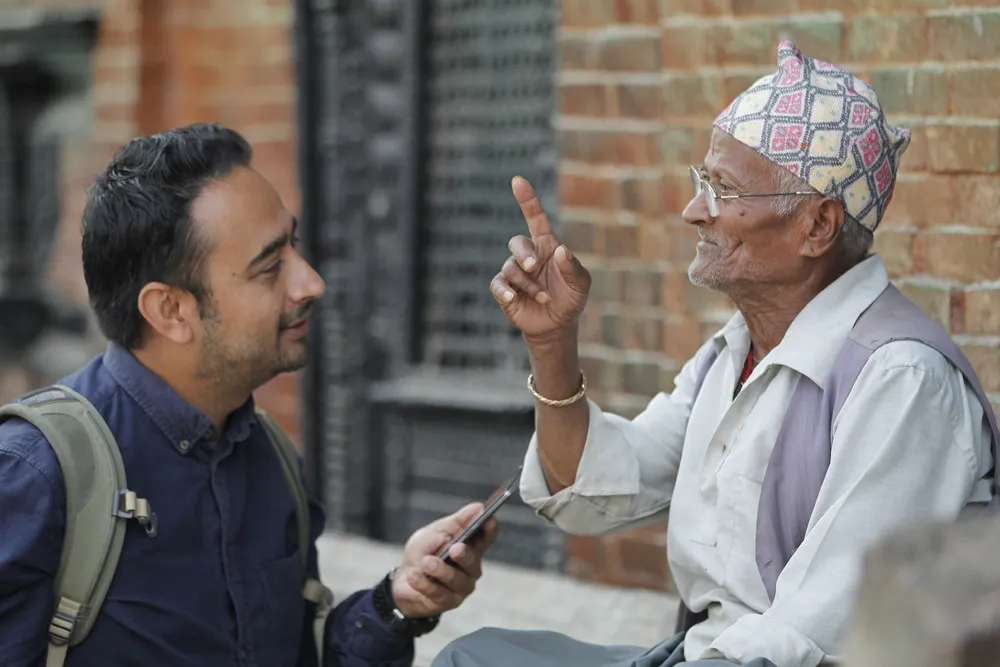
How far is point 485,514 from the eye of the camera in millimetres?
2889

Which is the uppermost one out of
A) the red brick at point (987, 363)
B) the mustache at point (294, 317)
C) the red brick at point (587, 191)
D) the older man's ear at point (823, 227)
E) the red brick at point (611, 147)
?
the older man's ear at point (823, 227)

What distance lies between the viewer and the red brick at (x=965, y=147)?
354cm

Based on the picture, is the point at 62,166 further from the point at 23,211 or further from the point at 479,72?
the point at 479,72

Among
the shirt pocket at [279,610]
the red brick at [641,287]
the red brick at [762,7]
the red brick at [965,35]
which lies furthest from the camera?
the red brick at [641,287]

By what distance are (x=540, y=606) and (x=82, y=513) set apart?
7.83ft

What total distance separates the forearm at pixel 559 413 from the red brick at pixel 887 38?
1410mm

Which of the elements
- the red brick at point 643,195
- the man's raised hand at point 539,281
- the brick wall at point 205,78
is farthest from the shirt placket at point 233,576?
the brick wall at point 205,78

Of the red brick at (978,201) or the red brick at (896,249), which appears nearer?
the red brick at (978,201)

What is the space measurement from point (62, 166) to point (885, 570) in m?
6.10

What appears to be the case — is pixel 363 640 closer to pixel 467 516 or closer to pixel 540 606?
pixel 467 516

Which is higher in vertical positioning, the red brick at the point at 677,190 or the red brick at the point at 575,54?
the red brick at the point at 575,54

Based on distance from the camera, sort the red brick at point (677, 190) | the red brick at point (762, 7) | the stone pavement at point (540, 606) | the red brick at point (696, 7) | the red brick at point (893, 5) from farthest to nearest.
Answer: the stone pavement at point (540, 606) < the red brick at point (677, 190) < the red brick at point (696, 7) < the red brick at point (762, 7) < the red brick at point (893, 5)

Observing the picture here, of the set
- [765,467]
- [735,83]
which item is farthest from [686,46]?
[765,467]

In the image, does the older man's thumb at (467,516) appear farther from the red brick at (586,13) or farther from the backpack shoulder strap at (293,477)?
the red brick at (586,13)
